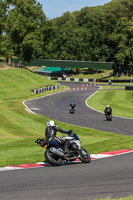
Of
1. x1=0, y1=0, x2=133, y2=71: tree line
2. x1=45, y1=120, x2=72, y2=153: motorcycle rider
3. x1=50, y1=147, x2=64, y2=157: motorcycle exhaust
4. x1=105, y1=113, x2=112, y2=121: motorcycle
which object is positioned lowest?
x1=105, y1=113, x2=112, y2=121: motorcycle

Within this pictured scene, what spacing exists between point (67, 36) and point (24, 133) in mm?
121986

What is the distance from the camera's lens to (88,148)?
1884 cm

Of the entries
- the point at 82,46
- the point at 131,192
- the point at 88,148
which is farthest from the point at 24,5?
the point at 131,192

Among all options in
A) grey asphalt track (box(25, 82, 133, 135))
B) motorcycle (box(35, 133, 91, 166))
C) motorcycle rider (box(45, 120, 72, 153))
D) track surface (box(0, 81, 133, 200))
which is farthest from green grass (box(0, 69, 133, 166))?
track surface (box(0, 81, 133, 200))

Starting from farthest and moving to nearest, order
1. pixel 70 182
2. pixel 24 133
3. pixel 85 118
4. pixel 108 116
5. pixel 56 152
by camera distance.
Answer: pixel 85 118
pixel 108 116
pixel 24 133
pixel 56 152
pixel 70 182

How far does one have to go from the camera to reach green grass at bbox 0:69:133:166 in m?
18.0

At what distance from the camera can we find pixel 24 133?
31391 millimetres

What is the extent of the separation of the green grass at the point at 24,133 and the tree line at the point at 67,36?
29.2 metres

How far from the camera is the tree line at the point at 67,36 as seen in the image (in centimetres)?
11881

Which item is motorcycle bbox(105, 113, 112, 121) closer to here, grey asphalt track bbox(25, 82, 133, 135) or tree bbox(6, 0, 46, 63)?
grey asphalt track bbox(25, 82, 133, 135)

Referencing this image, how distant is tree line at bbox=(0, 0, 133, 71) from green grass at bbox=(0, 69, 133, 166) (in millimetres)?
29160

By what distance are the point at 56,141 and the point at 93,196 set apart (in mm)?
4855

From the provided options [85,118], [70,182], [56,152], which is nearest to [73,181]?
[70,182]

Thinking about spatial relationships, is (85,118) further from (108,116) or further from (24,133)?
(24,133)
